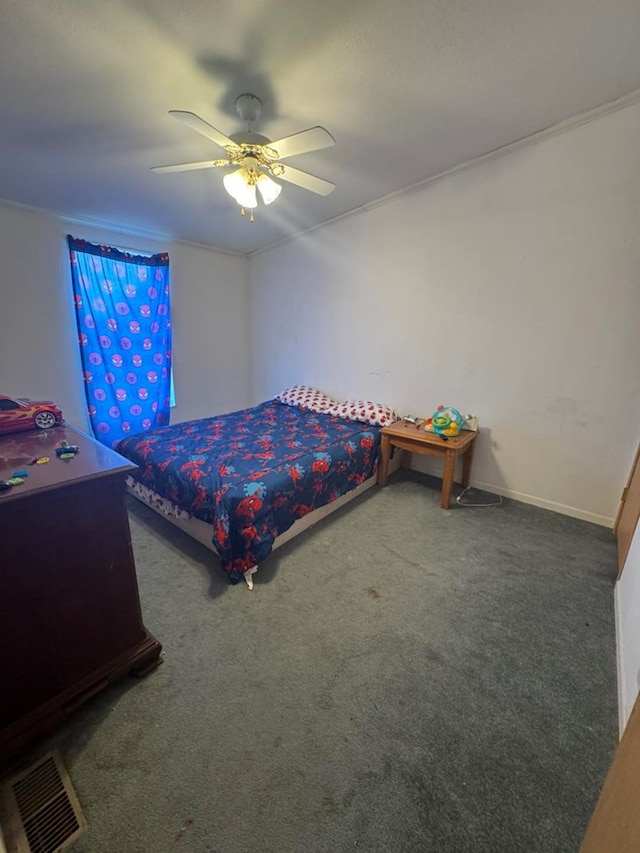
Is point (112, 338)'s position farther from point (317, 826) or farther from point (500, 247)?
point (317, 826)

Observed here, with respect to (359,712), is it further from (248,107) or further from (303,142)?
(248,107)

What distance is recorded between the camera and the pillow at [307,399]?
11.0 feet

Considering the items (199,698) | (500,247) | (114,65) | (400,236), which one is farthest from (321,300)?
(199,698)

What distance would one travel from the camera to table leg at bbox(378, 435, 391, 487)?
269cm

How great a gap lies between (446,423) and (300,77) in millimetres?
2127

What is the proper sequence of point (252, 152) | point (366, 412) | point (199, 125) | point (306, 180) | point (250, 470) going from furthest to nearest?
1. point (366, 412)
2. point (250, 470)
3. point (306, 180)
4. point (252, 152)
5. point (199, 125)

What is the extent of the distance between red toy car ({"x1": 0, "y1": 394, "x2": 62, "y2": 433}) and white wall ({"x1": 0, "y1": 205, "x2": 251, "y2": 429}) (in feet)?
5.68

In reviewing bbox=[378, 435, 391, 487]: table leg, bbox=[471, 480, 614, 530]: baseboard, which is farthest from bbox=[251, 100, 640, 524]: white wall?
bbox=[378, 435, 391, 487]: table leg

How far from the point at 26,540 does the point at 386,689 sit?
1293 millimetres

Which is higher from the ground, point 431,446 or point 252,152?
point 252,152

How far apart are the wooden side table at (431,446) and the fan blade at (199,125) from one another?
201 centimetres

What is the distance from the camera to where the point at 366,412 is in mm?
2998

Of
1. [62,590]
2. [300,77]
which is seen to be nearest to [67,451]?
[62,590]

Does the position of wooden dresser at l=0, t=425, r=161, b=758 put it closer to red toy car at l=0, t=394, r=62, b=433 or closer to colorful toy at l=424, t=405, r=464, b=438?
red toy car at l=0, t=394, r=62, b=433
